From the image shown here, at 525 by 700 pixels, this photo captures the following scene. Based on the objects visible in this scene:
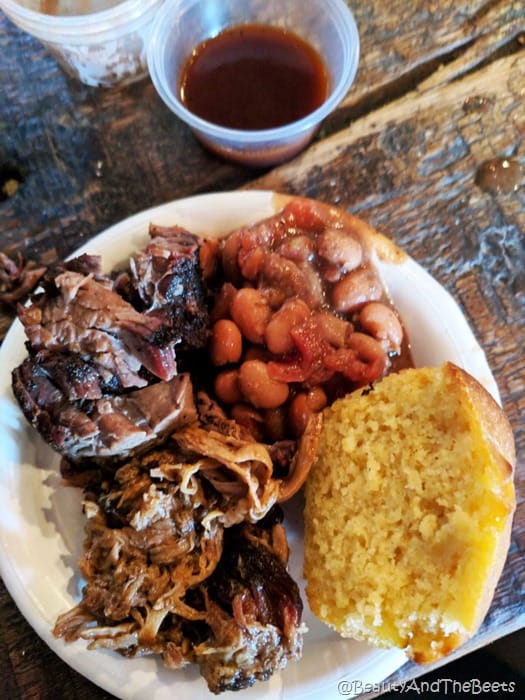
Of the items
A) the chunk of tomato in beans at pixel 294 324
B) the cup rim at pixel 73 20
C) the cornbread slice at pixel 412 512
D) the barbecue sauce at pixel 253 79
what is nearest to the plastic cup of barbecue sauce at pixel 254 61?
the barbecue sauce at pixel 253 79

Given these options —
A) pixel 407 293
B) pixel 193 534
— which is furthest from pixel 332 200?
pixel 193 534

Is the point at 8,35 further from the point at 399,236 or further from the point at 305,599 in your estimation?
the point at 305,599

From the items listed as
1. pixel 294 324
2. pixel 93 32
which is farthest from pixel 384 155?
pixel 93 32

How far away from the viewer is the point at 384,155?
2125 millimetres

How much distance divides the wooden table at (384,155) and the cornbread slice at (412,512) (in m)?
0.63

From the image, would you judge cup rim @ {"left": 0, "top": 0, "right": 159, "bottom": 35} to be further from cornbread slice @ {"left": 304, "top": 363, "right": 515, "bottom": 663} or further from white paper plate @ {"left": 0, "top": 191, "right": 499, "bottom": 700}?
cornbread slice @ {"left": 304, "top": 363, "right": 515, "bottom": 663}

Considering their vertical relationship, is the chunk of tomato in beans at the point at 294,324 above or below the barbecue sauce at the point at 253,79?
below

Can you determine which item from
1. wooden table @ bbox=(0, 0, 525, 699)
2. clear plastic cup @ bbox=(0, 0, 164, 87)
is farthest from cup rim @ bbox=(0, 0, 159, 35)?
wooden table @ bbox=(0, 0, 525, 699)

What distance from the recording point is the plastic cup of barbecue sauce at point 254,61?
72.7 inches

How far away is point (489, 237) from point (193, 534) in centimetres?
139

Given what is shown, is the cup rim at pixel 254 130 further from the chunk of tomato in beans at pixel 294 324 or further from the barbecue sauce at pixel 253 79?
the chunk of tomato in beans at pixel 294 324

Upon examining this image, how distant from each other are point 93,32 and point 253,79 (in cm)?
49

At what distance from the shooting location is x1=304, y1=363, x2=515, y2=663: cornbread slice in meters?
1.35

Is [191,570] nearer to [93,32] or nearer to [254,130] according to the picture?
[254,130]
